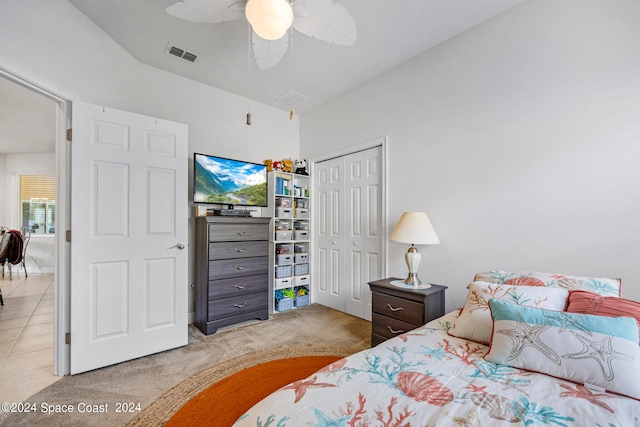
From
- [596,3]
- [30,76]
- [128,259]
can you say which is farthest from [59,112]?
[596,3]

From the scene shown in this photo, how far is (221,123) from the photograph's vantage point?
342 centimetres

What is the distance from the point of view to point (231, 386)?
6.25 feet

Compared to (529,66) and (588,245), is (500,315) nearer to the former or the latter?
(588,245)

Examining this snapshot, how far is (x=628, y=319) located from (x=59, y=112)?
3543mm

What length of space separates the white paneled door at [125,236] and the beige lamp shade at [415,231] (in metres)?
1.98

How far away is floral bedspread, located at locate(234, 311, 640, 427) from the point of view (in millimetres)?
803

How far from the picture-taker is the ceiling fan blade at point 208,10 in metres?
1.53

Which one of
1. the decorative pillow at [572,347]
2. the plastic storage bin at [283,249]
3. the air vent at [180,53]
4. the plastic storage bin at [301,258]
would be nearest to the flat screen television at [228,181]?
the plastic storage bin at [283,249]

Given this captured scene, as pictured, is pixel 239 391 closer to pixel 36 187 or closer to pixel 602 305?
pixel 602 305

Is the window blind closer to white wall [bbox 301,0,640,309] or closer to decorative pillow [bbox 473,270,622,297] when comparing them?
white wall [bbox 301,0,640,309]

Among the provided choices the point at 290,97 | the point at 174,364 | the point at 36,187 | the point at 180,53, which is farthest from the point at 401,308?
the point at 36,187

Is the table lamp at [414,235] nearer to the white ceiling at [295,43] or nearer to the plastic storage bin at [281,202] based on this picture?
the white ceiling at [295,43]

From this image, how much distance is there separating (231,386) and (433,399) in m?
1.52

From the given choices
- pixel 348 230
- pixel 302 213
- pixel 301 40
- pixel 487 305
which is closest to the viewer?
pixel 487 305
